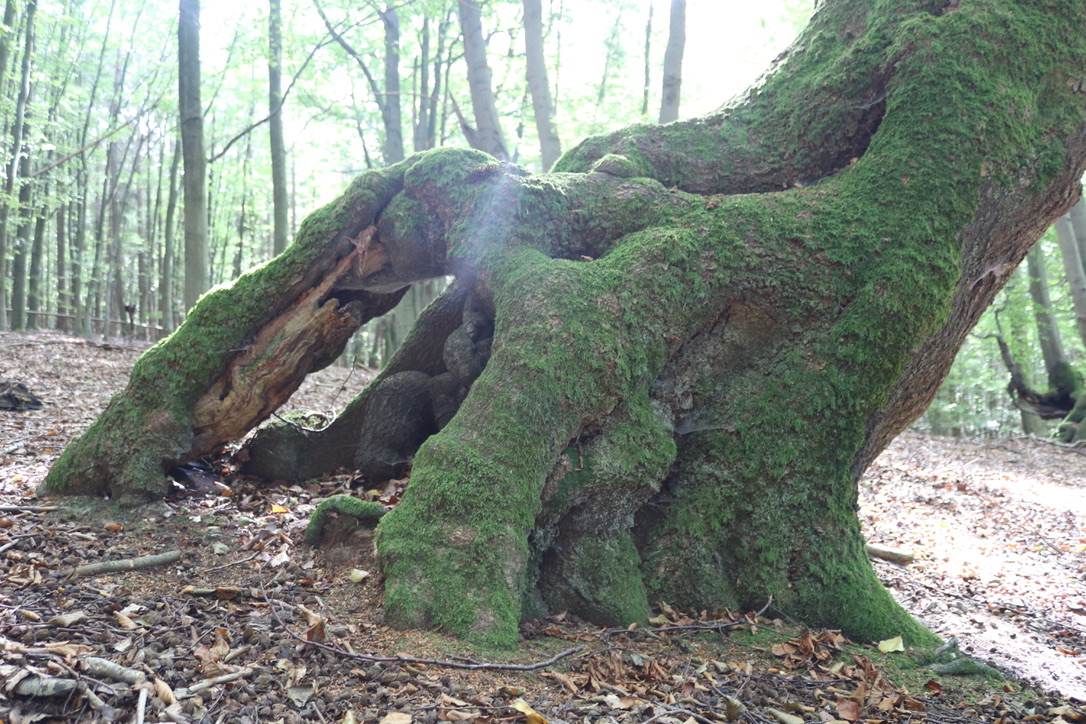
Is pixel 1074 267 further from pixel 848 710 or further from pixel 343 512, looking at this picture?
pixel 343 512

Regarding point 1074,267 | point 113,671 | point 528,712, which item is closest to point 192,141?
point 113,671

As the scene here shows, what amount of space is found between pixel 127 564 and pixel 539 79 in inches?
343

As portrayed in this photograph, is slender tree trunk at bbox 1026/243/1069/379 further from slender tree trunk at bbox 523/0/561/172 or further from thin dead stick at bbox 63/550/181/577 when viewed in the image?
thin dead stick at bbox 63/550/181/577

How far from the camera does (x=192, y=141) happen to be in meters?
9.27

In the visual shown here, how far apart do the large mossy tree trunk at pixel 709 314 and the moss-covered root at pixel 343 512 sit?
0.41 m

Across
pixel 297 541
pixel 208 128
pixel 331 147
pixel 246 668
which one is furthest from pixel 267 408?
pixel 208 128

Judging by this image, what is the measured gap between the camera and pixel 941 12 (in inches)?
172

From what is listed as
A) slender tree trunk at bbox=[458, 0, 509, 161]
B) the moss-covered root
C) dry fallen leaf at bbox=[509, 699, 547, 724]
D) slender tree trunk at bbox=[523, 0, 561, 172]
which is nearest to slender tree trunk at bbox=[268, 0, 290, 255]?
slender tree trunk at bbox=[458, 0, 509, 161]

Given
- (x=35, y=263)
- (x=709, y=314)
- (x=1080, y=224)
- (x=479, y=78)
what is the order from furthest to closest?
(x=35, y=263) < (x=1080, y=224) < (x=479, y=78) < (x=709, y=314)

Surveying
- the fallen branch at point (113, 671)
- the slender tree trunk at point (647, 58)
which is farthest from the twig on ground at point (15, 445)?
the slender tree trunk at point (647, 58)

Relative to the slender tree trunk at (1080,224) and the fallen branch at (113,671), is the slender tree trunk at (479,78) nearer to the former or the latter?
the fallen branch at (113,671)

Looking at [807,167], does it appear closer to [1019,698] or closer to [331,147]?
[1019,698]

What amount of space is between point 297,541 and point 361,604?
0.91 metres

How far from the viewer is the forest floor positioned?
2.41 meters
